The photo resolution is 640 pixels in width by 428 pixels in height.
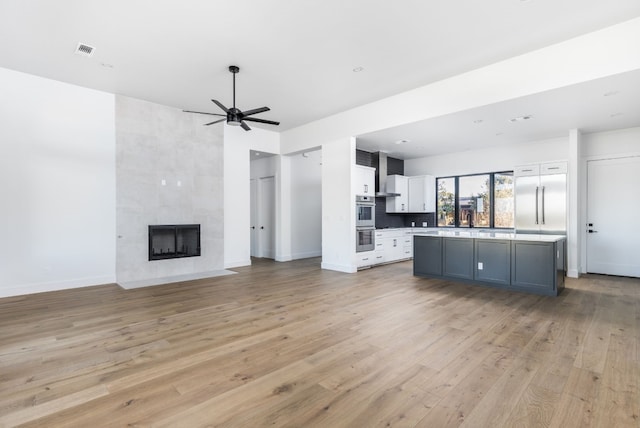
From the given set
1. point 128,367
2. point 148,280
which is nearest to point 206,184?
point 148,280

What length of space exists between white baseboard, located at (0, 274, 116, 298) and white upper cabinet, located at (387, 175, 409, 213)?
6707 mm

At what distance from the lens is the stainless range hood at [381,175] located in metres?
8.06

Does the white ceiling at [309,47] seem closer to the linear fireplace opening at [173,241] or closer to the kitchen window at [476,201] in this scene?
the kitchen window at [476,201]

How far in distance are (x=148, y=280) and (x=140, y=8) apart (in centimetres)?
459

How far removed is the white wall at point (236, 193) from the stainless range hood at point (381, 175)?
324cm

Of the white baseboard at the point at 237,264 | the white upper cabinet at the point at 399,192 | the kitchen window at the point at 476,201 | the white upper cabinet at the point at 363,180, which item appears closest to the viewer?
the white upper cabinet at the point at 363,180

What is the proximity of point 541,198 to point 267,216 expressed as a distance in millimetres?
6807

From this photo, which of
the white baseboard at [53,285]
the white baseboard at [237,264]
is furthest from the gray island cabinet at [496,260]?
the white baseboard at [53,285]

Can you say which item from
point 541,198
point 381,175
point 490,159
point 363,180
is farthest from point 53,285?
point 490,159

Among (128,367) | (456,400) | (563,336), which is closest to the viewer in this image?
(456,400)

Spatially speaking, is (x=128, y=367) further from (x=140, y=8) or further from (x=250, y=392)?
Answer: (x=140, y=8)

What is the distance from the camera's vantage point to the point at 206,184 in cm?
697

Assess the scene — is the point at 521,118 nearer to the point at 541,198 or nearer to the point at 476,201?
the point at 541,198

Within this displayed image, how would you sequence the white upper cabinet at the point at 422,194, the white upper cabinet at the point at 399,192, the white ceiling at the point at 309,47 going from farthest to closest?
the white upper cabinet at the point at 422,194 < the white upper cabinet at the point at 399,192 < the white ceiling at the point at 309,47
